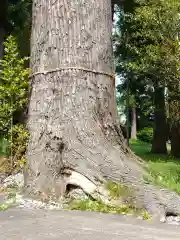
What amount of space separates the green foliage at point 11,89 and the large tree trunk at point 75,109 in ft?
3.06

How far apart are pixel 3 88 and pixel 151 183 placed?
117 inches

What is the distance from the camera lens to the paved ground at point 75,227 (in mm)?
3522

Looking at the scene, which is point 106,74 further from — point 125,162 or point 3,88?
point 3,88

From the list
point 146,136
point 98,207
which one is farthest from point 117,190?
point 146,136

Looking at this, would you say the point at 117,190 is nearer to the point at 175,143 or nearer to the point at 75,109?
the point at 75,109

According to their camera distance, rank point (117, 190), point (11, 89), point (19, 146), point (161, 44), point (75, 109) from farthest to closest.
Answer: point (161, 44), point (11, 89), point (19, 146), point (75, 109), point (117, 190)

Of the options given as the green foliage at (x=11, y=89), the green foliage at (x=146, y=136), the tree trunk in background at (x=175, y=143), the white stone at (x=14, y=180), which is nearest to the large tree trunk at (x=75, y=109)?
the white stone at (x=14, y=180)

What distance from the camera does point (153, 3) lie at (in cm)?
1506

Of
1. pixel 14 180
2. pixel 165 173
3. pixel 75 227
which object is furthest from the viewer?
pixel 165 173

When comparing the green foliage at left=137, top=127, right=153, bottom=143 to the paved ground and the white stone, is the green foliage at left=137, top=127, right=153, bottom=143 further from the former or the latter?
the paved ground

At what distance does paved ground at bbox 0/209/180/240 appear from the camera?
3.52 m

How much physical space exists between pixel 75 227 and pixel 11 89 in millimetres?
3330

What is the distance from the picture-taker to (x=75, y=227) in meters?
3.84

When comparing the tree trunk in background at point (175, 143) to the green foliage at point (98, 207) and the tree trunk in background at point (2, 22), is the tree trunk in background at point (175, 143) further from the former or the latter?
A: the green foliage at point (98, 207)
